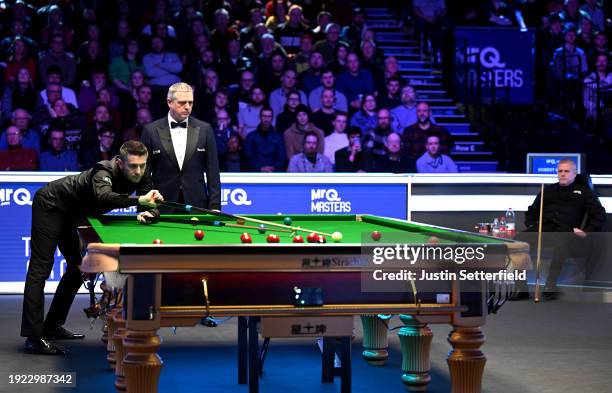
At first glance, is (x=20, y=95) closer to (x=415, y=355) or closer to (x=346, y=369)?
(x=415, y=355)

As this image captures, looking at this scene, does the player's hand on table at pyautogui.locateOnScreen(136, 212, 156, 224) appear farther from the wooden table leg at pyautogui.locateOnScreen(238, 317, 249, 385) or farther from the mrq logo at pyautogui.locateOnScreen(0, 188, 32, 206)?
the mrq logo at pyautogui.locateOnScreen(0, 188, 32, 206)

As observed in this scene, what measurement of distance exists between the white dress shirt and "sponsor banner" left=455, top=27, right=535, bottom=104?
843cm

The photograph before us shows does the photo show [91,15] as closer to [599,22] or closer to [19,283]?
[19,283]

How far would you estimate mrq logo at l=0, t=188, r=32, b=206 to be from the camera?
35.3 ft

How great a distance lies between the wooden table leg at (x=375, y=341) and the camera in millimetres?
7633

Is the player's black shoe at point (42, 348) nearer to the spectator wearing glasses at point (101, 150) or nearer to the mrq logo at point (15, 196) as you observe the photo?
the mrq logo at point (15, 196)

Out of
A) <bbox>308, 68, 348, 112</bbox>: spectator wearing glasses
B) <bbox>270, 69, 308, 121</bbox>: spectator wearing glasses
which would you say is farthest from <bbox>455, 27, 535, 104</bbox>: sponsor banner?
<bbox>270, 69, 308, 121</bbox>: spectator wearing glasses

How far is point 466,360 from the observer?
18.4 ft

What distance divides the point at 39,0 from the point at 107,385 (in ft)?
31.7

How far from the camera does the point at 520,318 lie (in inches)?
386

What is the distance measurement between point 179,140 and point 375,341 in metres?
2.27

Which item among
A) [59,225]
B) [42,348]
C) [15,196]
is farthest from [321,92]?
[42,348]

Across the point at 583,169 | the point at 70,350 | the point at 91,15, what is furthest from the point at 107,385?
the point at 91,15

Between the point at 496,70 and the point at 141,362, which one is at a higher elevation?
the point at 496,70
